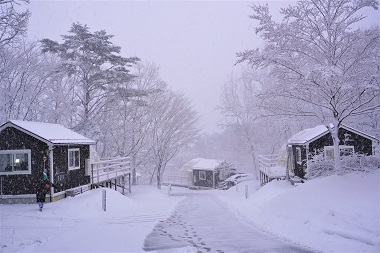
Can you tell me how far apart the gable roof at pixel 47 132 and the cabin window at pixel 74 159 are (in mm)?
637

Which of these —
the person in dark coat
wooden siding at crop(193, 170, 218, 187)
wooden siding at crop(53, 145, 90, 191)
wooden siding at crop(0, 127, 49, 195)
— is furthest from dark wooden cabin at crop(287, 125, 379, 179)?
wooden siding at crop(193, 170, 218, 187)

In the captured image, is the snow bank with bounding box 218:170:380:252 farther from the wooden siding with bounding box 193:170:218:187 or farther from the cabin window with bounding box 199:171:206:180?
the cabin window with bounding box 199:171:206:180

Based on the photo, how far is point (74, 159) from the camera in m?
18.3

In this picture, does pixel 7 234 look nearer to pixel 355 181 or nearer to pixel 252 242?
pixel 252 242

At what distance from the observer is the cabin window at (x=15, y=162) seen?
50.7ft

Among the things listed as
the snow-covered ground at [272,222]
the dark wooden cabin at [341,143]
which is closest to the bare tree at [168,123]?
the dark wooden cabin at [341,143]

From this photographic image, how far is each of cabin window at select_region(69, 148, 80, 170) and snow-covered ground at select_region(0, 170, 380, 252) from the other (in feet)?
11.7

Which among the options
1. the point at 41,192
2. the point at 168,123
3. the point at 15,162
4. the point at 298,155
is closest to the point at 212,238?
the point at 41,192

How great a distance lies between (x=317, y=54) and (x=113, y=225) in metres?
10.6

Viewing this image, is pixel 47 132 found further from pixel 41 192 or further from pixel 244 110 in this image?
pixel 244 110

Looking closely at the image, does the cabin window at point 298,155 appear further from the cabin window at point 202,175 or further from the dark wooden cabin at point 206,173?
the cabin window at point 202,175

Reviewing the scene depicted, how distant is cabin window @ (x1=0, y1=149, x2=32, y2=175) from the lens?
15.4 metres

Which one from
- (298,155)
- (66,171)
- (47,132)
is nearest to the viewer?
(47,132)

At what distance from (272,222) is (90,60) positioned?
64.7 ft
